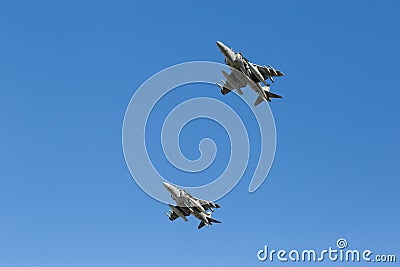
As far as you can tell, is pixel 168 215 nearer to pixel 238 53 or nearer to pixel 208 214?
pixel 208 214

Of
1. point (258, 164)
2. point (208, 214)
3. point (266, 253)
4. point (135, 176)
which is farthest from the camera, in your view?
point (208, 214)

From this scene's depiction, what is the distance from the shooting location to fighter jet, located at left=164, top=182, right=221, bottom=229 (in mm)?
83562

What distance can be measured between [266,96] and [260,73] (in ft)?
14.9

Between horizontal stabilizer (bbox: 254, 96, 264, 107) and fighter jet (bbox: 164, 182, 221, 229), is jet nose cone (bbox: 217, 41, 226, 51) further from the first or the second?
fighter jet (bbox: 164, 182, 221, 229)

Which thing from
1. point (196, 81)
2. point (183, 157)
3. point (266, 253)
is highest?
point (196, 81)

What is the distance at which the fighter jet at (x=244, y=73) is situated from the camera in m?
79.0

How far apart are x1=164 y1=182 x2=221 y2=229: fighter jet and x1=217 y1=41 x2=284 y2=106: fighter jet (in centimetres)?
1884

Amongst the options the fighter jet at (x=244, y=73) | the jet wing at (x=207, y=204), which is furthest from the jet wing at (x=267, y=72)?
the jet wing at (x=207, y=204)

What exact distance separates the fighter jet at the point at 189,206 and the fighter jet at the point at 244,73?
1884 cm

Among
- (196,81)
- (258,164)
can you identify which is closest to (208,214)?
(258,164)

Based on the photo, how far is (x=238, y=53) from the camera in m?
79.6

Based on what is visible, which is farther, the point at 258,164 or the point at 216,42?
the point at 216,42

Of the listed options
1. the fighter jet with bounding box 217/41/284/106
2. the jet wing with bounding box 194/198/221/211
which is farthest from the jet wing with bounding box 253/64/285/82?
the jet wing with bounding box 194/198/221/211

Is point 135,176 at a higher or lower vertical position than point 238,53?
lower
